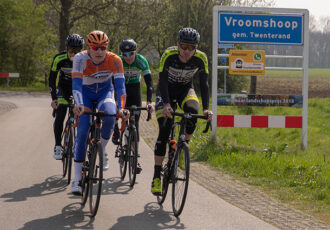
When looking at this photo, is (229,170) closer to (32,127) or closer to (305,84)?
(305,84)

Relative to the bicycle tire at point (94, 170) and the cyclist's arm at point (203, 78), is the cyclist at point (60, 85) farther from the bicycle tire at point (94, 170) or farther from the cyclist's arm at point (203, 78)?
the bicycle tire at point (94, 170)

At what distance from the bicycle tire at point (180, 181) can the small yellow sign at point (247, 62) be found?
214 inches

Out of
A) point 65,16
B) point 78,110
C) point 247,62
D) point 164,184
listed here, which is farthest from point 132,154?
point 65,16

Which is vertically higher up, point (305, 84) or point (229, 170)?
point (305, 84)

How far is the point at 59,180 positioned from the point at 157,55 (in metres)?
40.4

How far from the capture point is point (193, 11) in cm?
3145

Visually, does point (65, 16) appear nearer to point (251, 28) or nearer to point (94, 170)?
point (251, 28)

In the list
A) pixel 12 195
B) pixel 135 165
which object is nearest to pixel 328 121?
pixel 135 165

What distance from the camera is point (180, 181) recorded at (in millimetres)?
5664

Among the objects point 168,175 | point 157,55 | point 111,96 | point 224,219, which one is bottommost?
point 224,219

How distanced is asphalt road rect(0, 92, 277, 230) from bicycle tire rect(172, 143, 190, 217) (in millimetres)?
154

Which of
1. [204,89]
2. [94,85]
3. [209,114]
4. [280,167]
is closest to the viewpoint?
[209,114]

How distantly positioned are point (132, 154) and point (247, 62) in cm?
446

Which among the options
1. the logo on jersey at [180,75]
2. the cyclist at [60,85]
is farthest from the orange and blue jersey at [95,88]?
the cyclist at [60,85]
